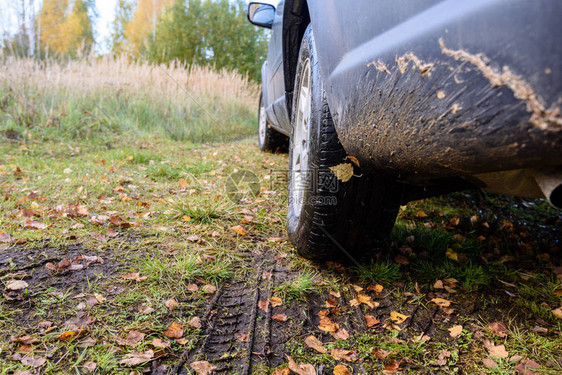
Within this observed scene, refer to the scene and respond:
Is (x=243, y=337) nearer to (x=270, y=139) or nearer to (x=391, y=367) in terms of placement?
(x=391, y=367)

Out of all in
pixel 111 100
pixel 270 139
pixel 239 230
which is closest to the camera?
pixel 239 230

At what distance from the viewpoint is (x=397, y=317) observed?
1457 millimetres

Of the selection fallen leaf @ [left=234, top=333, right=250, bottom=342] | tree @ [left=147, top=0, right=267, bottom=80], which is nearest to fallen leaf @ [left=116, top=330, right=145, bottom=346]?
fallen leaf @ [left=234, top=333, right=250, bottom=342]

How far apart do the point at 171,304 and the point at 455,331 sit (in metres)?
1.18

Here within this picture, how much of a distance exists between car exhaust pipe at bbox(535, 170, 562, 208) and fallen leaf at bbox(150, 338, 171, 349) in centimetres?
121

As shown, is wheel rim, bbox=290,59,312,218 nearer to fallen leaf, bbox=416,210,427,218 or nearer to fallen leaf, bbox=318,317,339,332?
fallen leaf, bbox=318,317,339,332

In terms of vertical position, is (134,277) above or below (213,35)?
below

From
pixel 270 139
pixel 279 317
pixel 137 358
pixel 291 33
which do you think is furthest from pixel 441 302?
pixel 270 139

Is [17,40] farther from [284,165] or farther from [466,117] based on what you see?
[466,117]

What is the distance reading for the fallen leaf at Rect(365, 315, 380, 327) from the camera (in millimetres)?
1418

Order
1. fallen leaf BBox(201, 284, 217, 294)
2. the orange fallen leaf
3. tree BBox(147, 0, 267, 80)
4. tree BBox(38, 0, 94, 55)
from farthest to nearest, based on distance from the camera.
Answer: tree BBox(38, 0, 94, 55) < tree BBox(147, 0, 267, 80) < the orange fallen leaf < fallen leaf BBox(201, 284, 217, 294)

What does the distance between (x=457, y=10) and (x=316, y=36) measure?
77 centimetres

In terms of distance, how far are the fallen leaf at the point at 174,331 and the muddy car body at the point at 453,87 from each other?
931mm

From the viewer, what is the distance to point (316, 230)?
1.61 meters
